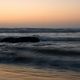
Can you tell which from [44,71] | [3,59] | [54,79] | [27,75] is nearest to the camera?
[54,79]

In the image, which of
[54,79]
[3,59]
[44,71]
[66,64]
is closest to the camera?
[54,79]

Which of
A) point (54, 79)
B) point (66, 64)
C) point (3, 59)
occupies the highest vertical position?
point (3, 59)

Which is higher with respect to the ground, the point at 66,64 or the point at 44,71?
the point at 66,64

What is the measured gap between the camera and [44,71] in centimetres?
855

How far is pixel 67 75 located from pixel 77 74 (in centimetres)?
33

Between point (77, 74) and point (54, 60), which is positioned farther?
point (54, 60)

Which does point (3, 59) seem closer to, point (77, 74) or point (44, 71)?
point (44, 71)

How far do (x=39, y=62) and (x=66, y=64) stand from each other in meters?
1.23

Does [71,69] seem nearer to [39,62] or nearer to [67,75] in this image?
[67,75]

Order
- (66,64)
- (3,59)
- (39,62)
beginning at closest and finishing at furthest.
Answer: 1. (66,64)
2. (39,62)
3. (3,59)

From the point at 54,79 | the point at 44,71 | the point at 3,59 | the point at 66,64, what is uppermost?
the point at 3,59

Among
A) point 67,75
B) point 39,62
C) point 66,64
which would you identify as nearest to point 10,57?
point 39,62

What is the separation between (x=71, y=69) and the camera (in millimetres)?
8953

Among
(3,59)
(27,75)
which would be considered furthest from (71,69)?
(3,59)
